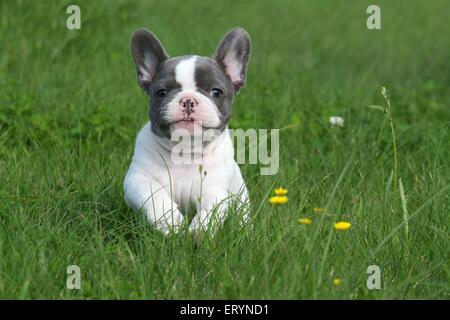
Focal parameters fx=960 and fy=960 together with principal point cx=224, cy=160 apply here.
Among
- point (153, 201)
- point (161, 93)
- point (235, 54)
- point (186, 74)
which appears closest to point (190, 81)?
point (186, 74)

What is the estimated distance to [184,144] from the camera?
5.30 meters

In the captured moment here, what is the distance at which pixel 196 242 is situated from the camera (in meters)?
4.89

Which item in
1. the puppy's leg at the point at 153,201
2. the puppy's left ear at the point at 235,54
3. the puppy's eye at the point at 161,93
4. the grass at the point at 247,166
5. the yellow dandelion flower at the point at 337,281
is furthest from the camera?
the puppy's left ear at the point at 235,54

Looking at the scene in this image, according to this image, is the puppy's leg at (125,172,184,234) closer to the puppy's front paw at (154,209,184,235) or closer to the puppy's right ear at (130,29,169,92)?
the puppy's front paw at (154,209,184,235)

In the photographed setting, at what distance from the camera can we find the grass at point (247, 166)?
4.54 m

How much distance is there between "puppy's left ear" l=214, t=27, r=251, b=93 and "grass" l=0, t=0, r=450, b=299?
669 millimetres

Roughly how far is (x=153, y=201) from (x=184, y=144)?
422mm

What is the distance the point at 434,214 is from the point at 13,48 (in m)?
5.03

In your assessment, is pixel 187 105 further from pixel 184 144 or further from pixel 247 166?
pixel 247 166

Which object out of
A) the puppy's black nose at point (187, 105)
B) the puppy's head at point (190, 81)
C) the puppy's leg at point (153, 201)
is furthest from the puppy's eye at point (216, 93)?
the puppy's leg at point (153, 201)

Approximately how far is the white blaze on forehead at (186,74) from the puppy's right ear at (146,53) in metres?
A: 0.27

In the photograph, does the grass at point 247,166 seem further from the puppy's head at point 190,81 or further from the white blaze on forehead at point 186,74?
the white blaze on forehead at point 186,74
